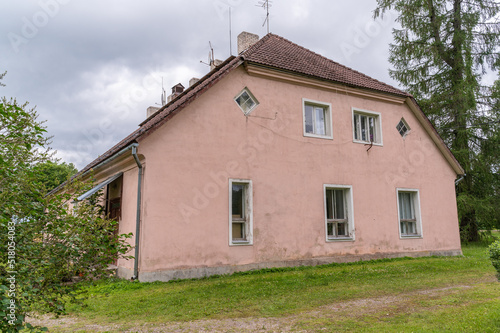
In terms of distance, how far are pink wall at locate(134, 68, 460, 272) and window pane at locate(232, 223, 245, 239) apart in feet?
1.22

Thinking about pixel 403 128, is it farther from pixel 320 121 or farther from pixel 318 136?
pixel 318 136

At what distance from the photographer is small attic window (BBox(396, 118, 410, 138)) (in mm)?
15381

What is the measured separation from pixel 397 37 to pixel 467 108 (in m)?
5.79

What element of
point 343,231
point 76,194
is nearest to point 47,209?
point 76,194

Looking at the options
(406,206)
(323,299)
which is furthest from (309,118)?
(323,299)

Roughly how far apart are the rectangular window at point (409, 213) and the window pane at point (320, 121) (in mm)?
4099

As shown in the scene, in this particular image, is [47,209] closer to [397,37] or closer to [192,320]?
[192,320]

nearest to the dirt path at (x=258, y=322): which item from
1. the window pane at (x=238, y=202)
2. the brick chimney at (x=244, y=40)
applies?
the window pane at (x=238, y=202)

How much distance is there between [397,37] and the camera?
22.5 m

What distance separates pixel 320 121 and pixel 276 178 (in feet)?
10.1

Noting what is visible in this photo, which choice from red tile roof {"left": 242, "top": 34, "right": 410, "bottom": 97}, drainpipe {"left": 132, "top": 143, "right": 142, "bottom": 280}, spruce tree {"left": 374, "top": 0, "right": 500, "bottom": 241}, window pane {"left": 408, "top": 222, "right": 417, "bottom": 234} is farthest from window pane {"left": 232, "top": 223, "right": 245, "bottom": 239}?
spruce tree {"left": 374, "top": 0, "right": 500, "bottom": 241}

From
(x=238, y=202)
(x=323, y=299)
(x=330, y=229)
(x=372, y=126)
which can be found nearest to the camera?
(x=323, y=299)

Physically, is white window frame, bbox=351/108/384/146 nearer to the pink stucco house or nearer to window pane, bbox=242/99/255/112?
the pink stucco house

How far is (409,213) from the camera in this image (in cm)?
1500
